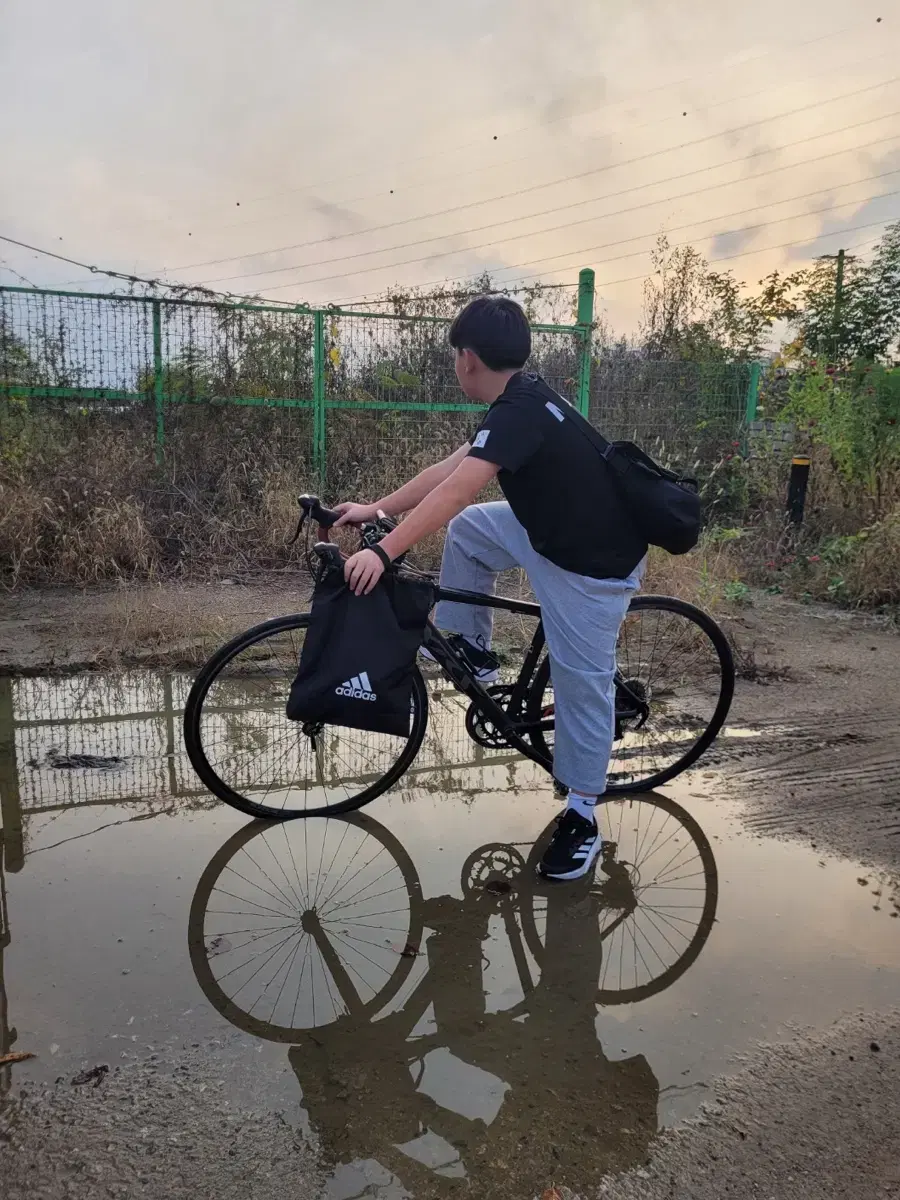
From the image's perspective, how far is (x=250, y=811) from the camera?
323cm

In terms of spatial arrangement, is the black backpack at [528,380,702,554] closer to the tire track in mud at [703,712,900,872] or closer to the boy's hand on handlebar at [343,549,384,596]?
the boy's hand on handlebar at [343,549,384,596]

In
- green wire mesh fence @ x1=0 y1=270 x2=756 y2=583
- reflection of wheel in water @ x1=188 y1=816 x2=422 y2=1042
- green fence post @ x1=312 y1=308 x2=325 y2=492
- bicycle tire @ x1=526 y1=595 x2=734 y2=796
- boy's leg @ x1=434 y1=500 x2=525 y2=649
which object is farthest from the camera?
green fence post @ x1=312 y1=308 x2=325 y2=492

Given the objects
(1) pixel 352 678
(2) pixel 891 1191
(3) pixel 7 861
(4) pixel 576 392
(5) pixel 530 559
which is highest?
(4) pixel 576 392

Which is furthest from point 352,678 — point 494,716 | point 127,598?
point 127,598

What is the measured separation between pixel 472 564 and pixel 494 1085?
176cm

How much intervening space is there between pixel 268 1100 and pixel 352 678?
1.18 meters

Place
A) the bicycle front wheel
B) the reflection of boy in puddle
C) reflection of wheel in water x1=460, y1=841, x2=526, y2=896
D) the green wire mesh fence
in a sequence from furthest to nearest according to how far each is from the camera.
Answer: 1. the green wire mesh fence
2. the bicycle front wheel
3. reflection of wheel in water x1=460, y1=841, x2=526, y2=896
4. the reflection of boy in puddle

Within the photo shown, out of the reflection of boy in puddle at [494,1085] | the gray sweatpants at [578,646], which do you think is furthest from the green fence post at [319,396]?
the reflection of boy in puddle at [494,1085]

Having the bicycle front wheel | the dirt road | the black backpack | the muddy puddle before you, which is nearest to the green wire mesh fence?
the dirt road

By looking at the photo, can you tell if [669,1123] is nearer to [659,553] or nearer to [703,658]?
[703,658]

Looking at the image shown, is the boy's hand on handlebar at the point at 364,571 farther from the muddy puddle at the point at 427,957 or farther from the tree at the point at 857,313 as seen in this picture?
the tree at the point at 857,313

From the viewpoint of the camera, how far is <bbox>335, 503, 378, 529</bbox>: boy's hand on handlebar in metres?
3.10

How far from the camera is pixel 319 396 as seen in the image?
824 centimetres

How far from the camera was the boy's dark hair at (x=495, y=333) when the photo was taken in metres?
2.84
